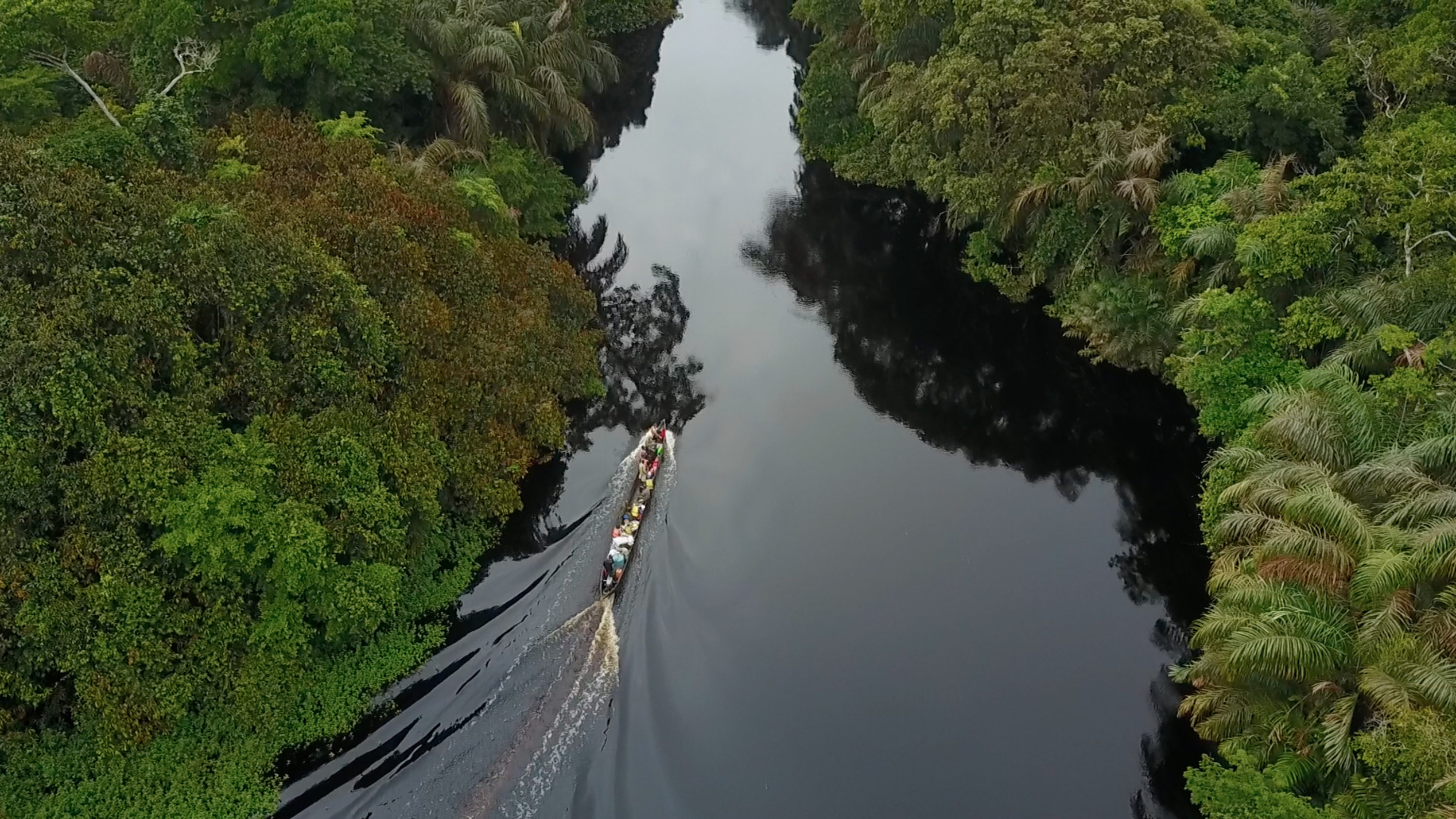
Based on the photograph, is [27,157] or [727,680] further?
[727,680]

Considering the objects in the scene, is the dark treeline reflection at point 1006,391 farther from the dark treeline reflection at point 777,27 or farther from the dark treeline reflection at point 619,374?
the dark treeline reflection at point 777,27

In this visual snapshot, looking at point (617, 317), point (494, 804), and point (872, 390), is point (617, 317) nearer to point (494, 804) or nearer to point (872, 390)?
point (872, 390)

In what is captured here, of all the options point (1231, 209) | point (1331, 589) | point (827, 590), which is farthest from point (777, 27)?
point (1331, 589)

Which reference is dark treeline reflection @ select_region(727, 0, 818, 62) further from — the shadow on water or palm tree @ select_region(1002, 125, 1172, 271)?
the shadow on water

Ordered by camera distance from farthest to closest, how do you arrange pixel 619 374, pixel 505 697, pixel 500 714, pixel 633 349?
pixel 633 349
pixel 619 374
pixel 505 697
pixel 500 714

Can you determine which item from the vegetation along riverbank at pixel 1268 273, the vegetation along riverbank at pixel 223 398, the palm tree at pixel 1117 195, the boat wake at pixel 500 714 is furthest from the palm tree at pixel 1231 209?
the vegetation along riverbank at pixel 223 398

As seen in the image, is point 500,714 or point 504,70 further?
point 504,70

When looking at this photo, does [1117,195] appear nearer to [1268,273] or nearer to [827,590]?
[1268,273]

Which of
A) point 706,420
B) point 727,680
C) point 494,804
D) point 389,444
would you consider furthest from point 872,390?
point 494,804
